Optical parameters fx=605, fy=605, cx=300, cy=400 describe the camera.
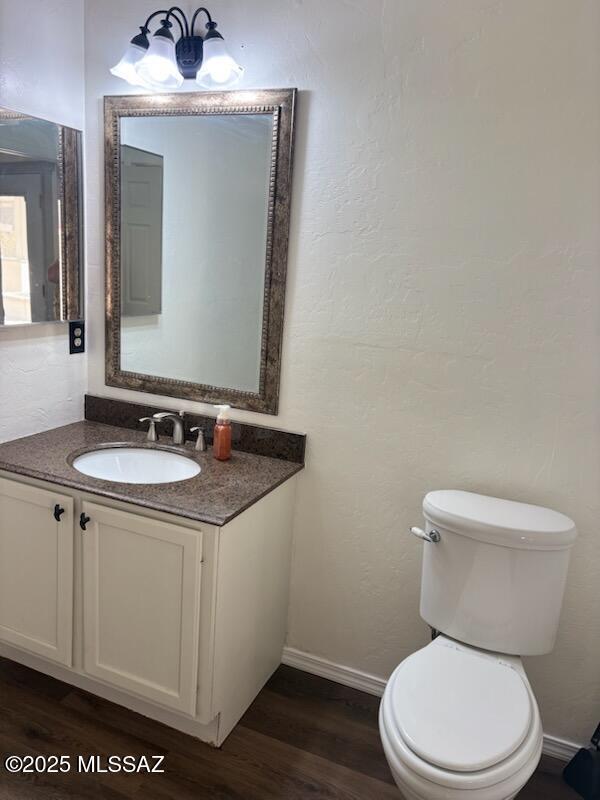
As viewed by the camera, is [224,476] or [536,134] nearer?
[536,134]

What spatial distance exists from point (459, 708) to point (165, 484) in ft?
3.22

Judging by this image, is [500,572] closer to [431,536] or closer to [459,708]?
[431,536]

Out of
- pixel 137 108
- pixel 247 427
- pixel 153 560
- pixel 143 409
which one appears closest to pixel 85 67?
pixel 137 108

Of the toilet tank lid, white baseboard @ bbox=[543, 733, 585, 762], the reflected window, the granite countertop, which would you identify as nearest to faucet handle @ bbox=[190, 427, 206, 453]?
the granite countertop

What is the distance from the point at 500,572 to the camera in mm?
1642

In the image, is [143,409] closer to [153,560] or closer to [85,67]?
[153,560]

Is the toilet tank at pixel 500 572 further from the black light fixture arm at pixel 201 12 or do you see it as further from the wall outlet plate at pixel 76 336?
the black light fixture arm at pixel 201 12

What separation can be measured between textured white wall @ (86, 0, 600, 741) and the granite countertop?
21 cm

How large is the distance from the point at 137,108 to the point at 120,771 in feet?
→ 6.82

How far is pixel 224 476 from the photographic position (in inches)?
74.2

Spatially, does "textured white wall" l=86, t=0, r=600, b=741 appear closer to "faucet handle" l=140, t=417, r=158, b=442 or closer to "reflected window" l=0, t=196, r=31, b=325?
"faucet handle" l=140, t=417, r=158, b=442

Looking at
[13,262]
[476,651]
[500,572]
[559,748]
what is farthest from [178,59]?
[559,748]

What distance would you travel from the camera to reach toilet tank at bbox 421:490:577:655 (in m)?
1.62

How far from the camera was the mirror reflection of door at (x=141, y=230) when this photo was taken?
2109 millimetres
